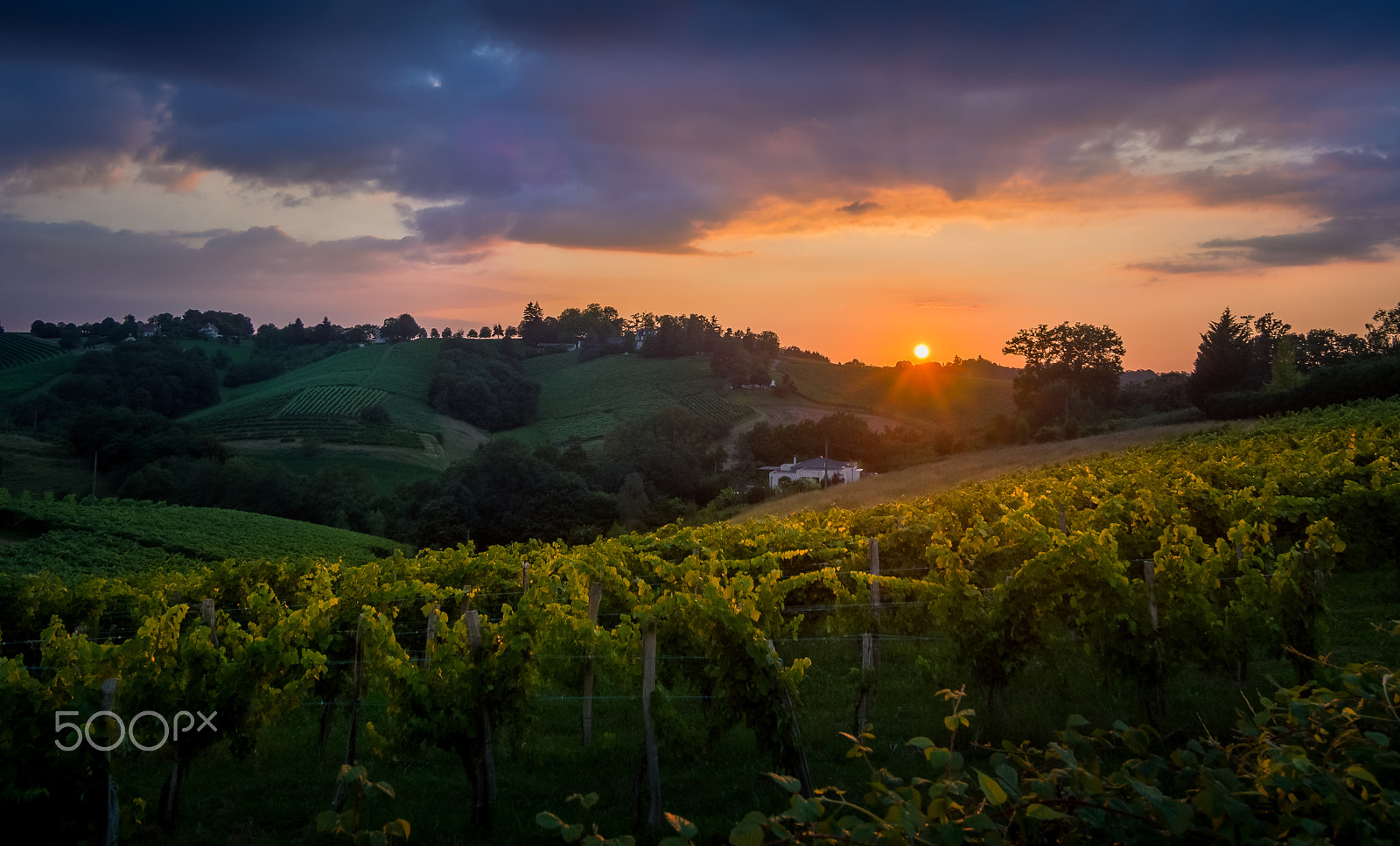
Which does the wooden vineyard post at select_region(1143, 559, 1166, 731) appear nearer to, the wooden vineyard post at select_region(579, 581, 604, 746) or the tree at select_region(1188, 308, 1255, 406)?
the wooden vineyard post at select_region(579, 581, 604, 746)

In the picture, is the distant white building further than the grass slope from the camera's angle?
No

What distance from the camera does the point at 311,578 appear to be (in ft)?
44.5

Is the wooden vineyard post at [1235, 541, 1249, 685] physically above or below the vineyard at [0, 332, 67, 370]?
below

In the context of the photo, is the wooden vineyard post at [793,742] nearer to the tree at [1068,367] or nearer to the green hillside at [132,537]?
the green hillside at [132,537]

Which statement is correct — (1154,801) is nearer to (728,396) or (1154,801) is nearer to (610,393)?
(728,396)

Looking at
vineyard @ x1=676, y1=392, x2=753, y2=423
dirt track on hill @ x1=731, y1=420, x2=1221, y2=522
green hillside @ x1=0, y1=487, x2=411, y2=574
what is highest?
vineyard @ x1=676, y1=392, x2=753, y2=423

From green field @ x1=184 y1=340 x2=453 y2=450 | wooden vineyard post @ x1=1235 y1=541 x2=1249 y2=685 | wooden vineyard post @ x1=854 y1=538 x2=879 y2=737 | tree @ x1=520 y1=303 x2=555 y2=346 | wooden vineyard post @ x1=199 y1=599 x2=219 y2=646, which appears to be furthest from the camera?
tree @ x1=520 y1=303 x2=555 y2=346

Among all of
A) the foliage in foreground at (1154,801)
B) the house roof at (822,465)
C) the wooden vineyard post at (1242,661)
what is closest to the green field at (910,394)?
the house roof at (822,465)

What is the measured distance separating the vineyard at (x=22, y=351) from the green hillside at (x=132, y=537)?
76498 mm

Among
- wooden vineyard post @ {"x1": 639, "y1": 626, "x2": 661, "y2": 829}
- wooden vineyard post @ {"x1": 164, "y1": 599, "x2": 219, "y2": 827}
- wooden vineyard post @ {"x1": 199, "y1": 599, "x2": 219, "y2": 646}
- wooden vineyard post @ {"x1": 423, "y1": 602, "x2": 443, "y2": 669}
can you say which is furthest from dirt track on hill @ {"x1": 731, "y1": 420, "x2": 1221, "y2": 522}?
Result: wooden vineyard post @ {"x1": 164, "y1": 599, "x2": 219, "y2": 827}

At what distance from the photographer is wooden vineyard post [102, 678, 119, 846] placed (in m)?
5.48

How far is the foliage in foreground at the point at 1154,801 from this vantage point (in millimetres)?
1862

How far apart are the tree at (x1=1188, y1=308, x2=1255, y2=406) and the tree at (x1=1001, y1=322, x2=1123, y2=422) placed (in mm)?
15023

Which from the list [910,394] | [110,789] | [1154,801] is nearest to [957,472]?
[110,789]
